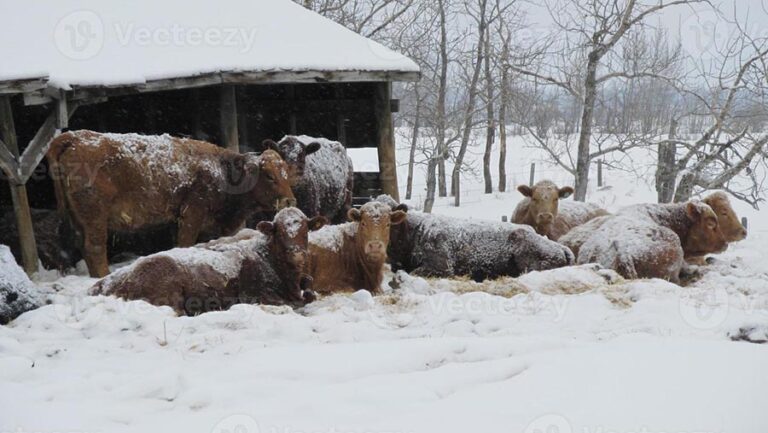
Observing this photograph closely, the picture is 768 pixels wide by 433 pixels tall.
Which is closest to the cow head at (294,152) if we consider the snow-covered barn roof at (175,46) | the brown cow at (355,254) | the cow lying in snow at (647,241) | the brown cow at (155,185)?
the brown cow at (155,185)

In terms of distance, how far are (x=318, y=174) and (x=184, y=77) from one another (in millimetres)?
2592

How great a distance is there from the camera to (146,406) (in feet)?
13.4

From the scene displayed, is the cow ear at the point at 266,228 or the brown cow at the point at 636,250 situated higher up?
the cow ear at the point at 266,228

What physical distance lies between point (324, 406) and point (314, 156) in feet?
27.1

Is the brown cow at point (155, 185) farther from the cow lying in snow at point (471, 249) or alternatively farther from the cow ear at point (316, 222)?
the cow ear at point (316, 222)

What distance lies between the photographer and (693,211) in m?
10.5

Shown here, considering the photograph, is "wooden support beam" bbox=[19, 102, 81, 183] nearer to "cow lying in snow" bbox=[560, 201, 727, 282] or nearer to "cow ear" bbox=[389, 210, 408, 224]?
"cow ear" bbox=[389, 210, 408, 224]

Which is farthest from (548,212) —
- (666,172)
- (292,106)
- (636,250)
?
(666,172)

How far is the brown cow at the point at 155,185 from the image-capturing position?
28.2 feet

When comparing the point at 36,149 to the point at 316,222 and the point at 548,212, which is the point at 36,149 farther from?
the point at 548,212

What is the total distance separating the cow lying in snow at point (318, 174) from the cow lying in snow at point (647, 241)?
12.3 ft

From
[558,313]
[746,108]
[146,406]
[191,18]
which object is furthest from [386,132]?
[746,108]

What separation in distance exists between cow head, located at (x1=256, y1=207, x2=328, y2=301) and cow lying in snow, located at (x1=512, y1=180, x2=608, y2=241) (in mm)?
4621

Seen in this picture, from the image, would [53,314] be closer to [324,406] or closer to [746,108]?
[324,406]
